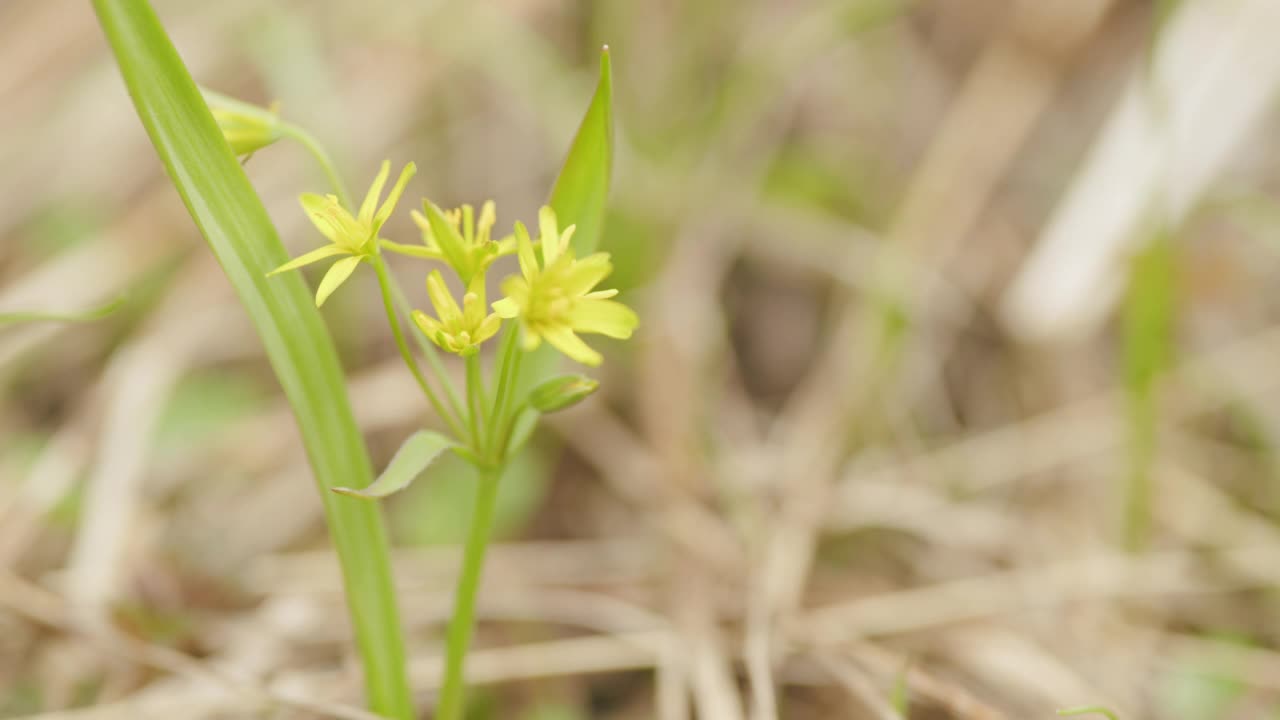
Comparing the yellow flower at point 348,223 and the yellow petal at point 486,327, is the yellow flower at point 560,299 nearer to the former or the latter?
the yellow petal at point 486,327

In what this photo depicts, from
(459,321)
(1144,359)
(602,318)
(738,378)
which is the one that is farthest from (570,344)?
(738,378)

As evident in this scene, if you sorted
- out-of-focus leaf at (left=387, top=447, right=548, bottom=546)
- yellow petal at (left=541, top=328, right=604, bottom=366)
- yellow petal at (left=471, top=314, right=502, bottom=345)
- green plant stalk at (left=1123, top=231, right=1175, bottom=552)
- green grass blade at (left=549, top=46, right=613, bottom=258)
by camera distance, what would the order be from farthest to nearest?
out-of-focus leaf at (left=387, top=447, right=548, bottom=546) < green plant stalk at (left=1123, top=231, right=1175, bottom=552) < green grass blade at (left=549, top=46, right=613, bottom=258) < yellow petal at (left=471, top=314, right=502, bottom=345) < yellow petal at (left=541, top=328, right=604, bottom=366)

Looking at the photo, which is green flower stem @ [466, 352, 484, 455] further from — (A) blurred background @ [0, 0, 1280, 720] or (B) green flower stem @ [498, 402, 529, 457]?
(A) blurred background @ [0, 0, 1280, 720]

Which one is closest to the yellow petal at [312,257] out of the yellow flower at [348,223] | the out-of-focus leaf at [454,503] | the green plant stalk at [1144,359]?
the yellow flower at [348,223]

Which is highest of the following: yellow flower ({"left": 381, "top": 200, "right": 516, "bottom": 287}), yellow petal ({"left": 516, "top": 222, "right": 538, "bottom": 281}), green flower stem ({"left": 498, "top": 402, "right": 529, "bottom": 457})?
yellow flower ({"left": 381, "top": 200, "right": 516, "bottom": 287})

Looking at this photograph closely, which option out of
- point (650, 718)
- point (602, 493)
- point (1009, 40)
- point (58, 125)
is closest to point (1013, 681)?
point (650, 718)

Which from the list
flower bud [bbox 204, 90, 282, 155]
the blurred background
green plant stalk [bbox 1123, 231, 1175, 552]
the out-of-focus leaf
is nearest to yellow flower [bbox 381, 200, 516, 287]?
flower bud [bbox 204, 90, 282, 155]

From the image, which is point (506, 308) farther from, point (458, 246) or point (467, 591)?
point (467, 591)
